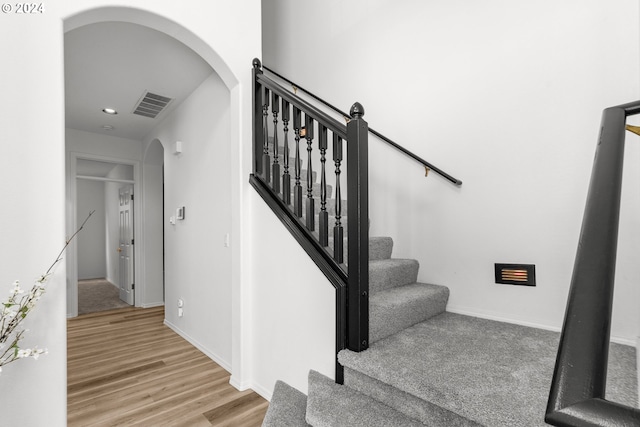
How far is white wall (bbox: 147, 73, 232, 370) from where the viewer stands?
3.07m

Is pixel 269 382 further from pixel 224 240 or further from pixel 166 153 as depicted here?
pixel 166 153

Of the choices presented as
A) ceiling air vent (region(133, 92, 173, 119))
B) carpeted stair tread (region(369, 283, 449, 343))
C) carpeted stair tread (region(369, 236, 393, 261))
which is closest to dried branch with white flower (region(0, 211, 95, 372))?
carpeted stair tread (region(369, 283, 449, 343))

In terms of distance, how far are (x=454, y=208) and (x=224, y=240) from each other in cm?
199

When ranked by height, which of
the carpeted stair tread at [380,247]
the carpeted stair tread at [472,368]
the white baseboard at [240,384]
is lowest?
the white baseboard at [240,384]

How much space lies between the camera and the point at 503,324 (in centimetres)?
214

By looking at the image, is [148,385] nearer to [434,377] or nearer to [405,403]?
[405,403]

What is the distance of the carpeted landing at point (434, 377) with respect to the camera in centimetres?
125

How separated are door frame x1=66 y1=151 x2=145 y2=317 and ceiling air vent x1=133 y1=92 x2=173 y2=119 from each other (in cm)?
138

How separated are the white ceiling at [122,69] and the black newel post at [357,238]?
2.04 meters

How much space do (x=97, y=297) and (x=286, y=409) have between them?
237 inches

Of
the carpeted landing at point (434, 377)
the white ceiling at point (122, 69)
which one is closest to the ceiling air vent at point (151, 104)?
the white ceiling at point (122, 69)

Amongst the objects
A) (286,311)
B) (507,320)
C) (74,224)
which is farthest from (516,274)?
(74,224)

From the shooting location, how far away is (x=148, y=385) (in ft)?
8.50

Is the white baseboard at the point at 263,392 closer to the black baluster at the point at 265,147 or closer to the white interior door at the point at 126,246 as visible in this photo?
the black baluster at the point at 265,147
